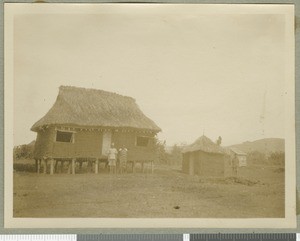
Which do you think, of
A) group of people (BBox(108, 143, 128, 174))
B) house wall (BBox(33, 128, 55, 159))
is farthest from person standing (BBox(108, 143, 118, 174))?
house wall (BBox(33, 128, 55, 159))

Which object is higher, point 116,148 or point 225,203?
point 116,148

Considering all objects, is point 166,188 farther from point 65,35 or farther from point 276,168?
point 65,35

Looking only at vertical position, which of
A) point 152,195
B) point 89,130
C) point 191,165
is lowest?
point 152,195

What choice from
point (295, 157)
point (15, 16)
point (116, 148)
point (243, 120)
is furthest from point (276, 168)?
point (15, 16)

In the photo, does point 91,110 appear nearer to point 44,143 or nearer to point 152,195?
point 44,143

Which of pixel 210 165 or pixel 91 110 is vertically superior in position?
pixel 91 110

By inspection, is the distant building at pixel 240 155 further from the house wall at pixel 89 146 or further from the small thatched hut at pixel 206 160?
the house wall at pixel 89 146

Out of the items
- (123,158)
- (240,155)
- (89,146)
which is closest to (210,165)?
(240,155)

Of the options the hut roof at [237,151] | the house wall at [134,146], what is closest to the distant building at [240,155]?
the hut roof at [237,151]
